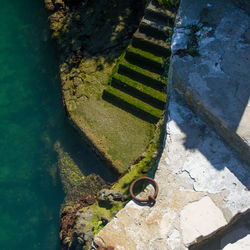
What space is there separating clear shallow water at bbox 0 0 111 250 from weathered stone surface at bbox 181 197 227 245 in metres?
3.13

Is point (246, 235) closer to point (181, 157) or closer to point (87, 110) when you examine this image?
point (181, 157)

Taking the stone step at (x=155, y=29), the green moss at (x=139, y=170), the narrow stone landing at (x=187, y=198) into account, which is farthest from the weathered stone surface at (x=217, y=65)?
the stone step at (x=155, y=29)

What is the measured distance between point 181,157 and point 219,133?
601 mm

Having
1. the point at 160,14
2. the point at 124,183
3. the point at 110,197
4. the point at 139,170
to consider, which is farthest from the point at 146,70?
the point at 110,197

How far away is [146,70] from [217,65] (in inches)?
109

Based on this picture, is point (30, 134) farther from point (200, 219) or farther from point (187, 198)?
point (200, 219)

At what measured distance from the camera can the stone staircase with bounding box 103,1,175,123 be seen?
6.48 metres

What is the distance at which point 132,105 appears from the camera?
6637 mm

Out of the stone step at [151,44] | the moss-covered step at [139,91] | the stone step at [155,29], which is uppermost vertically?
the stone step at [155,29]

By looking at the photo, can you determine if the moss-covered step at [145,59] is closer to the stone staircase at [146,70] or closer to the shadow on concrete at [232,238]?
the stone staircase at [146,70]

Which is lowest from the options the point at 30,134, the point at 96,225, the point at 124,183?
the point at 30,134

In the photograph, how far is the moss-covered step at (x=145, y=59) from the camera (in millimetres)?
6562

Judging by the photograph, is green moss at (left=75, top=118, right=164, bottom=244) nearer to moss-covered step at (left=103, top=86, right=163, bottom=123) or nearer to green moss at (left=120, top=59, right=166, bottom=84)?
moss-covered step at (left=103, top=86, right=163, bottom=123)

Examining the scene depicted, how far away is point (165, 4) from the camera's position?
20.8 feet
